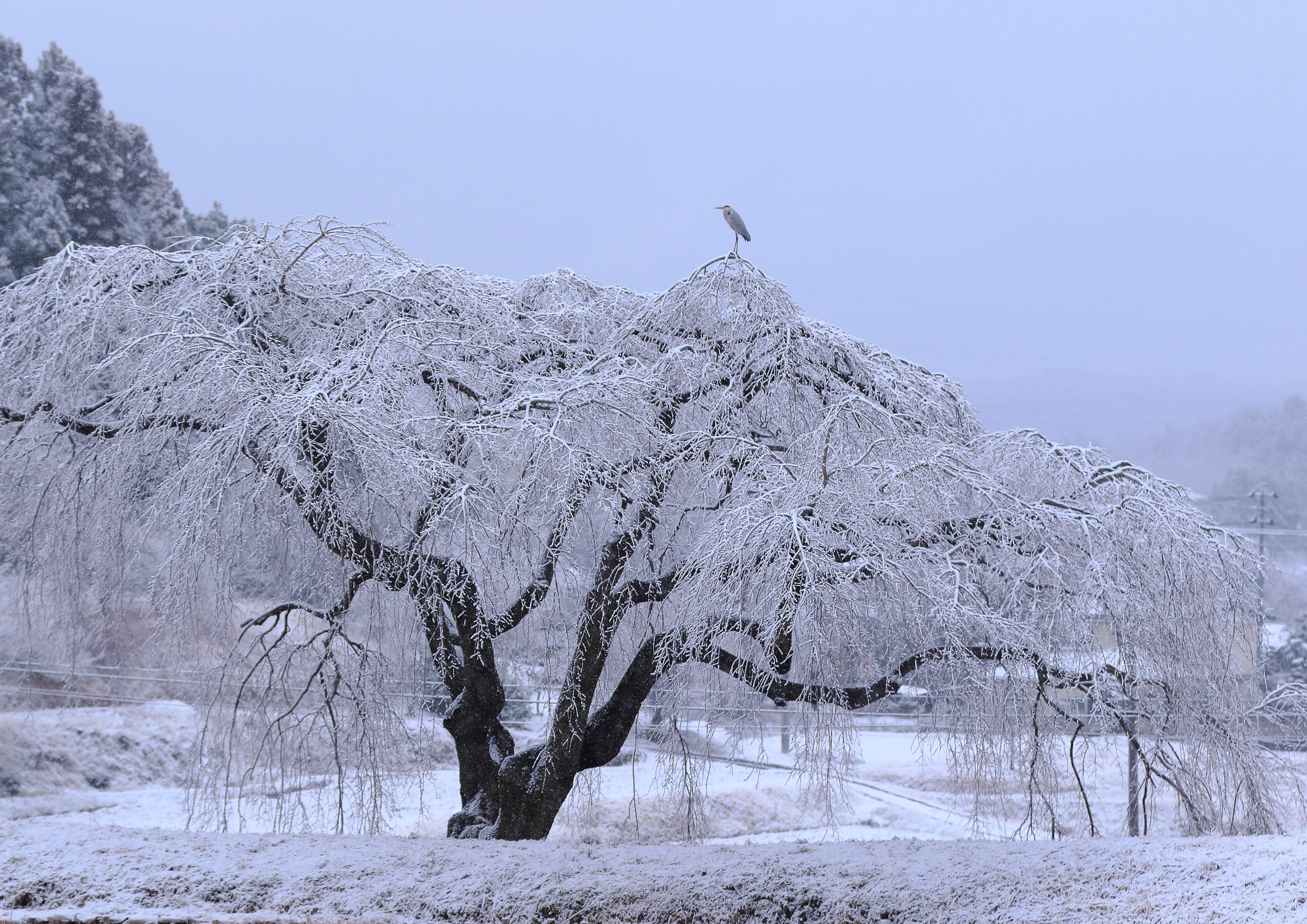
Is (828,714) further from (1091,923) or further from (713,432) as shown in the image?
(713,432)

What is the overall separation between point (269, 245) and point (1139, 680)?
16.2ft

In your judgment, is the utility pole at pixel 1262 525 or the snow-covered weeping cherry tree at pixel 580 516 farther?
the utility pole at pixel 1262 525

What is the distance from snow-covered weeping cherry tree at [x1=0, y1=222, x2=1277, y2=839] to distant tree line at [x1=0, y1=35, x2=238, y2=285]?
27.6 feet

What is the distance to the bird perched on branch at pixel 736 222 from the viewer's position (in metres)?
5.36

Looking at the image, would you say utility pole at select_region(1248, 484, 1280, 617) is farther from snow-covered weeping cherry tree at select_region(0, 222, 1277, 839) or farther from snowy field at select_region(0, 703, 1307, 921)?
snowy field at select_region(0, 703, 1307, 921)

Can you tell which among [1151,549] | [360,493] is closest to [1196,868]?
[1151,549]

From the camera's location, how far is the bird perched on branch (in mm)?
5359

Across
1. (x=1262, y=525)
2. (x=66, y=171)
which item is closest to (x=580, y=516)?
(x=1262, y=525)

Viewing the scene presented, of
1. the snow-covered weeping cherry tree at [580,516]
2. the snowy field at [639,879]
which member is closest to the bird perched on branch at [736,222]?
the snow-covered weeping cherry tree at [580,516]

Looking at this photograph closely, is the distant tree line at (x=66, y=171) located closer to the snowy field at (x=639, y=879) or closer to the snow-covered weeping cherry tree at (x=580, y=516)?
the snow-covered weeping cherry tree at (x=580, y=516)

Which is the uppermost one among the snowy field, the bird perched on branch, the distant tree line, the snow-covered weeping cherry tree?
the distant tree line

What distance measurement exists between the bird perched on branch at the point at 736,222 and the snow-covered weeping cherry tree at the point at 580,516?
23 centimetres

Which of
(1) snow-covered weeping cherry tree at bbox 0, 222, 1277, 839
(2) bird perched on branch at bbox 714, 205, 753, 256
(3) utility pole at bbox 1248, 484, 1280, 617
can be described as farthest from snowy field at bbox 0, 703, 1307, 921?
(2) bird perched on branch at bbox 714, 205, 753, 256

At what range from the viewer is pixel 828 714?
375cm
